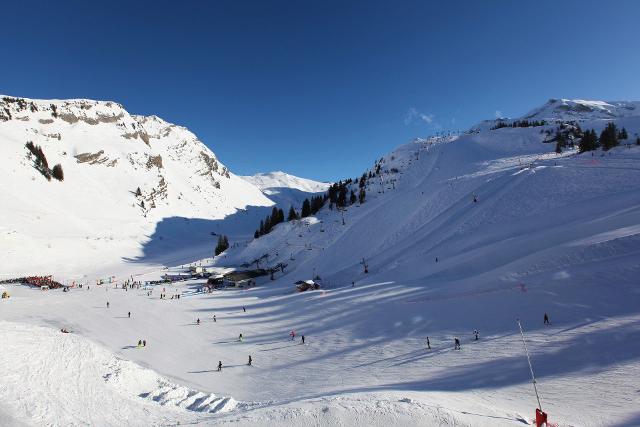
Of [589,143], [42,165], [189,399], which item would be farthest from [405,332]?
[42,165]

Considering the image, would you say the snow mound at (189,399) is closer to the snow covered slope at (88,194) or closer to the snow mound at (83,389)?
the snow mound at (83,389)

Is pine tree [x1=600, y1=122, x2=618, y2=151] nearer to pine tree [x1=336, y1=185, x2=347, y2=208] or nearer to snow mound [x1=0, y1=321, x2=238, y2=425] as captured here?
pine tree [x1=336, y1=185, x2=347, y2=208]

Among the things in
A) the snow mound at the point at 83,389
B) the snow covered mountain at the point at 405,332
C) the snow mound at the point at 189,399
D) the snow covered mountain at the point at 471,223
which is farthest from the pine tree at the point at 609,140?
the snow mound at the point at 83,389

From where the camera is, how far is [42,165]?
314 ft

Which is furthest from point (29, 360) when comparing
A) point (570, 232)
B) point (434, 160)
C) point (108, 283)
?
point (434, 160)

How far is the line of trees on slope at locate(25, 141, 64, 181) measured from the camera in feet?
312

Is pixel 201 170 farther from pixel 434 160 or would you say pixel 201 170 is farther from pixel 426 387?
pixel 426 387

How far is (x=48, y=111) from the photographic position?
125 m

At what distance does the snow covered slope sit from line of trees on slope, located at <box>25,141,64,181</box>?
133 cm

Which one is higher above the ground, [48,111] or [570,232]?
[48,111]

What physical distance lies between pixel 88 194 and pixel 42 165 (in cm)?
1330

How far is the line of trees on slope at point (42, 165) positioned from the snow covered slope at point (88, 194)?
1329mm

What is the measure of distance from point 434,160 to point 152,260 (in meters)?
82.2

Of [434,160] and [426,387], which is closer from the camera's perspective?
[426,387]
